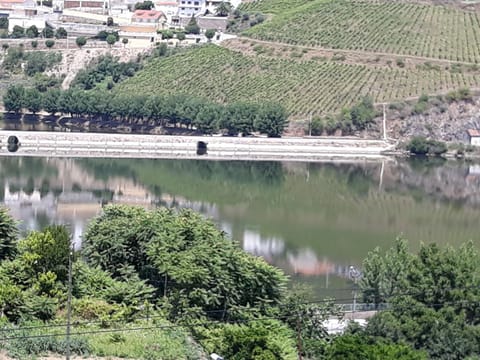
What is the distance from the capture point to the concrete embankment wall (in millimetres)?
56441

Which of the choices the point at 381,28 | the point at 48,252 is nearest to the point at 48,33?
the point at 381,28

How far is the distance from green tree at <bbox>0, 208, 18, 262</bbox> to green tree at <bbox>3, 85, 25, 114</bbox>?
42.6 m

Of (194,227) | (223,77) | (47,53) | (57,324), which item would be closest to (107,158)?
(223,77)

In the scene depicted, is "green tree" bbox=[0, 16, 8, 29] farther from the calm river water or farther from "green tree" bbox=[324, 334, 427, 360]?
"green tree" bbox=[324, 334, 427, 360]

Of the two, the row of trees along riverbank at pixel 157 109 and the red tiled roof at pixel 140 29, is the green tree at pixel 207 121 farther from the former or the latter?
the red tiled roof at pixel 140 29

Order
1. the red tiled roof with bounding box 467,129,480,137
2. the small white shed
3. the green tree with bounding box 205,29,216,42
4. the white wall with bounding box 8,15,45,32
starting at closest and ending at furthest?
1. the small white shed
2. the red tiled roof with bounding box 467,129,480,137
3. the green tree with bounding box 205,29,216,42
4. the white wall with bounding box 8,15,45,32

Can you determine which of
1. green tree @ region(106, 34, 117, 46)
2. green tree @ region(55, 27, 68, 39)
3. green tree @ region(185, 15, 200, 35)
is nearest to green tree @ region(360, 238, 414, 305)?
green tree @ region(106, 34, 117, 46)

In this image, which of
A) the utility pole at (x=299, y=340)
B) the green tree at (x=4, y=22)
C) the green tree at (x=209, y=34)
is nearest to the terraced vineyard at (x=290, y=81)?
the green tree at (x=209, y=34)

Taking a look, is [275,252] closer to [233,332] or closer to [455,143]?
[233,332]

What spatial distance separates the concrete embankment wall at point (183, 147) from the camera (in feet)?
185

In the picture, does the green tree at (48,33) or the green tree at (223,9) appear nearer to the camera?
the green tree at (48,33)

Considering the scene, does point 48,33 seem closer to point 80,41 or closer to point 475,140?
point 80,41

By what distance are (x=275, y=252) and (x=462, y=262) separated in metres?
10.9

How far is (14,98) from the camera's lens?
6594cm
